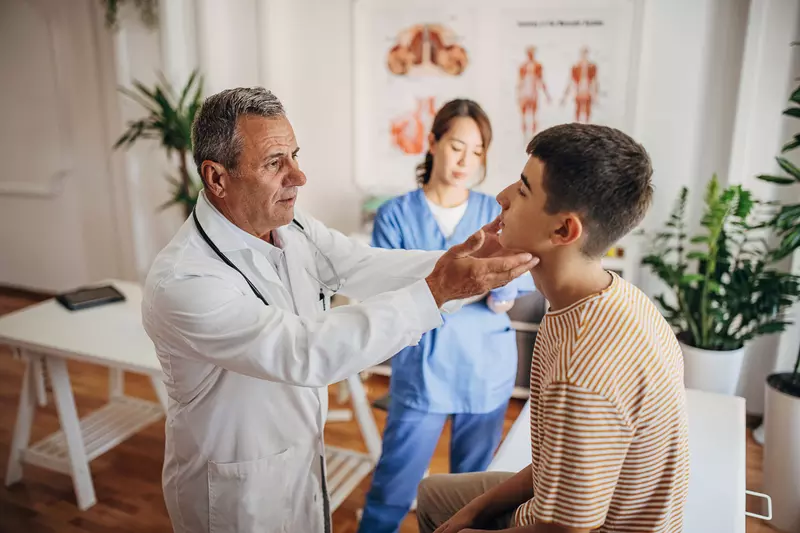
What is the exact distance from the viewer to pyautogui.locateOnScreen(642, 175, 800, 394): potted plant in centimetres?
234

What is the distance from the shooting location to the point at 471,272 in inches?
44.5

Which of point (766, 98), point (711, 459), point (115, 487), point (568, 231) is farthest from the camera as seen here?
point (766, 98)

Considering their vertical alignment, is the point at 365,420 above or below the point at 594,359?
below

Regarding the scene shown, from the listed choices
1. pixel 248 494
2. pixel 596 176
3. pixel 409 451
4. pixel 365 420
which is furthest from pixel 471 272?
pixel 365 420

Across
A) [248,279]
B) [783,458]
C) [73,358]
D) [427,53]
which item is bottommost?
[783,458]

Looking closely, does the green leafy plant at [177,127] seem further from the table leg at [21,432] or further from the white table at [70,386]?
the table leg at [21,432]

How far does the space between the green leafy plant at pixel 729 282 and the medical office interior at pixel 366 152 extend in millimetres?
25

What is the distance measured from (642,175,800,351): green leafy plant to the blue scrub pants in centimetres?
107

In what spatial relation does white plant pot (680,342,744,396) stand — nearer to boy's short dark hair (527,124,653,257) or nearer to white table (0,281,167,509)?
boy's short dark hair (527,124,653,257)

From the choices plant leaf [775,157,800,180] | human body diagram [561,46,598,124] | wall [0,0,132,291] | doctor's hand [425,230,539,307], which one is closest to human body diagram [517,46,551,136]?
human body diagram [561,46,598,124]

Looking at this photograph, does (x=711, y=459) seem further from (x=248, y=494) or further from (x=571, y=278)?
(x=248, y=494)

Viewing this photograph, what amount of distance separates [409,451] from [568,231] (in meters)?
1.06

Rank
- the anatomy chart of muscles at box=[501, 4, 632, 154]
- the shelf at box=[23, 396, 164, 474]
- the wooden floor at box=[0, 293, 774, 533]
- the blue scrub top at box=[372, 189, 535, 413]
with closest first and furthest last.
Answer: the blue scrub top at box=[372, 189, 535, 413] < the wooden floor at box=[0, 293, 774, 533] < the shelf at box=[23, 396, 164, 474] < the anatomy chart of muscles at box=[501, 4, 632, 154]

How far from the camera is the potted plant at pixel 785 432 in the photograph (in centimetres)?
208
